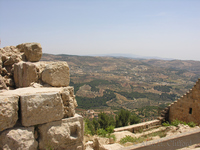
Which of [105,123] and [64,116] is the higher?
[64,116]

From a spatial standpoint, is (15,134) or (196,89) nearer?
(15,134)

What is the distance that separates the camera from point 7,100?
3.42 metres

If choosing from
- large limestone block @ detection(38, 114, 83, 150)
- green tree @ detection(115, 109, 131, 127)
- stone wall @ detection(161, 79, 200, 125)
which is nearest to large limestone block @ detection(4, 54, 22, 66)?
large limestone block @ detection(38, 114, 83, 150)

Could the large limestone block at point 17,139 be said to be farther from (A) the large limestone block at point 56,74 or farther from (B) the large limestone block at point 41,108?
(A) the large limestone block at point 56,74

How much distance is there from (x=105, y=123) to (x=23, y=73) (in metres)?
11.6

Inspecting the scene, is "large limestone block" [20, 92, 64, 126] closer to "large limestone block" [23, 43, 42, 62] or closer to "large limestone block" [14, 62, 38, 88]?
"large limestone block" [14, 62, 38, 88]

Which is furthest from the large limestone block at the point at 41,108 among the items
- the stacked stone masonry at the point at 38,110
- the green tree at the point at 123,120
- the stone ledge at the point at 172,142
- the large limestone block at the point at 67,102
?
the green tree at the point at 123,120

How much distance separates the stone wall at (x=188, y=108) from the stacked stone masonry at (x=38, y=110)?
27.0 ft

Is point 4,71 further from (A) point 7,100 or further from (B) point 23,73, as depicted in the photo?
(A) point 7,100

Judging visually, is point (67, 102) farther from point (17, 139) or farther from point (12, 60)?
point (12, 60)

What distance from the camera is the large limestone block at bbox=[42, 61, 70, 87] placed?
15.5 feet

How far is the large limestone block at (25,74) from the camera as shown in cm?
491

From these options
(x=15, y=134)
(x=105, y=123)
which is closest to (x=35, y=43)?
(x=15, y=134)

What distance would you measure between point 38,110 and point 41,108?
73 millimetres
